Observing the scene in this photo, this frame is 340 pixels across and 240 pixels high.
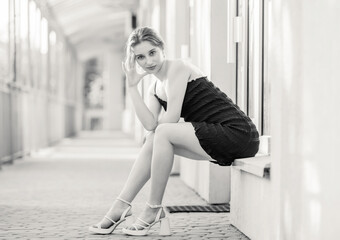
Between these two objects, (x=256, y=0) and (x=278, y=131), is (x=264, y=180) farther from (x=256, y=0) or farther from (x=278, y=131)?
(x=256, y=0)

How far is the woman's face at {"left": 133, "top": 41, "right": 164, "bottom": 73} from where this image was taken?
3.60m

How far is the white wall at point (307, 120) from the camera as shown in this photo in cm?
244

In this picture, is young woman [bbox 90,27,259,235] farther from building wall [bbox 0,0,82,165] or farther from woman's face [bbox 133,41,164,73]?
building wall [bbox 0,0,82,165]

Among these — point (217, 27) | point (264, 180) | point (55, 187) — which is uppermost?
point (217, 27)

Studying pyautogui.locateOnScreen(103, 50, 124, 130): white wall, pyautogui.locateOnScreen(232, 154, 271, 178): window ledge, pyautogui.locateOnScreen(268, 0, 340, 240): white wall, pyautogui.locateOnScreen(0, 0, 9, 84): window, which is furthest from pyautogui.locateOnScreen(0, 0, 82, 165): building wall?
pyautogui.locateOnScreen(103, 50, 124, 130): white wall

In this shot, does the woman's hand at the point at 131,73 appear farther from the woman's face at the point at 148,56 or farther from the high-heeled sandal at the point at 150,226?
the high-heeled sandal at the point at 150,226

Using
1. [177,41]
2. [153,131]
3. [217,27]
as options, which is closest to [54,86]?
[177,41]

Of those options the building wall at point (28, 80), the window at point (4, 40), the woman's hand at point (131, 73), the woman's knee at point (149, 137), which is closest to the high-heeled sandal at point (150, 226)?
the woman's knee at point (149, 137)

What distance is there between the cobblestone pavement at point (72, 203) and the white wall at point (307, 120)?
0.84 metres

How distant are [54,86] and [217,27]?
11424mm

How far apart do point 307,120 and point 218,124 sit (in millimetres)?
1050

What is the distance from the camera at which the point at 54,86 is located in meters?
16.0

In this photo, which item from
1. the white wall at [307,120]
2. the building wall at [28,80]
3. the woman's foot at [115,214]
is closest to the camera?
the white wall at [307,120]

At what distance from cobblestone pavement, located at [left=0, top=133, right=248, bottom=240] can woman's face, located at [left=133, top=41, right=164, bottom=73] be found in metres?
0.83
